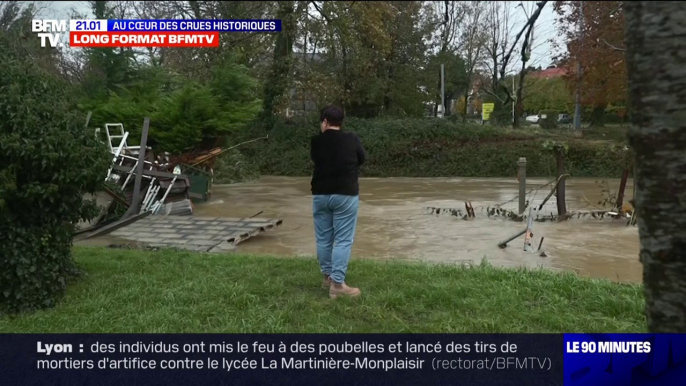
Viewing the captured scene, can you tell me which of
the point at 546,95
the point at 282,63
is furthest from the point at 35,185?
the point at 546,95

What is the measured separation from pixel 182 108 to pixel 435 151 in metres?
10.5

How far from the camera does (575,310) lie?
458cm

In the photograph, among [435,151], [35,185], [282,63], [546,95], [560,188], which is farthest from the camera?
[546,95]

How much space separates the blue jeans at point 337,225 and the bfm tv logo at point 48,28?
16579 millimetres

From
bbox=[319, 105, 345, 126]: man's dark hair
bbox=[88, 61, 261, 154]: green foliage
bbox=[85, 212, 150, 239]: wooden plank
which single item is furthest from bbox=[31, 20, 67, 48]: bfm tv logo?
bbox=[319, 105, 345, 126]: man's dark hair

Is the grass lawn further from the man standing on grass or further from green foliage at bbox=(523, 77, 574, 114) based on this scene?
green foliage at bbox=(523, 77, 574, 114)

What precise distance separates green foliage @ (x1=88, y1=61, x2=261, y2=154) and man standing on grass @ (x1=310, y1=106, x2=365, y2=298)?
8.75 m

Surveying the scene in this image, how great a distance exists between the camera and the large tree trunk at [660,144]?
2037 mm

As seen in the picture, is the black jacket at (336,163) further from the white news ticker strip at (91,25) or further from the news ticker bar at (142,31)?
the white news ticker strip at (91,25)

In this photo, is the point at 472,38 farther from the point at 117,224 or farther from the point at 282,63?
the point at 117,224

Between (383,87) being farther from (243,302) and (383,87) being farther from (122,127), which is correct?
(243,302)
